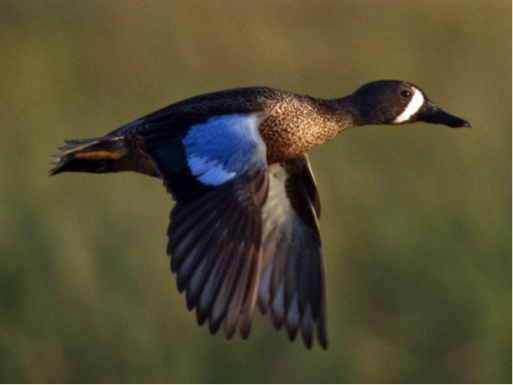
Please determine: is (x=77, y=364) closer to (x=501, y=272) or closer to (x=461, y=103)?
(x=501, y=272)

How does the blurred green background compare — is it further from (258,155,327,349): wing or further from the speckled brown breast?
the speckled brown breast

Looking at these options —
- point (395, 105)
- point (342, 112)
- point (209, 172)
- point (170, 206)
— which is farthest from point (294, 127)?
point (170, 206)

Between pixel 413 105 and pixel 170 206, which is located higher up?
pixel 413 105

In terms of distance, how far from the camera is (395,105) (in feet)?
25.6

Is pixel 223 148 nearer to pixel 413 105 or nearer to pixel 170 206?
pixel 413 105

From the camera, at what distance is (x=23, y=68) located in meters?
9.64

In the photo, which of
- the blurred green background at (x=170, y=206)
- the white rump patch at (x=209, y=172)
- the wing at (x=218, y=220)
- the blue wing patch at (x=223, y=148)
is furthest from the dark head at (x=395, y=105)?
the white rump patch at (x=209, y=172)

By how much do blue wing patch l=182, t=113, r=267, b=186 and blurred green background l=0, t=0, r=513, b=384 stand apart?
1046 millimetres

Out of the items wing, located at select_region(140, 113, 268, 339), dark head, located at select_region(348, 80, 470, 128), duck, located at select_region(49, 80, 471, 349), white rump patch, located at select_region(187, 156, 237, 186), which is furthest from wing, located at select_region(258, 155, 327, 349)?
white rump patch, located at select_region(187, 156, 237, 186)

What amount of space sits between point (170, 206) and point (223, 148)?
1772mm

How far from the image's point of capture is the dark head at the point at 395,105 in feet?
25.5

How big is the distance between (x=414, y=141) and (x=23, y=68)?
7.39 feet

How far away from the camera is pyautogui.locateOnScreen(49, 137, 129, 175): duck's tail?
7148 mm

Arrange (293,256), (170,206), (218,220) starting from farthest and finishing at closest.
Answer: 1. (170,206)
2. (293,256)
3. (218,220)
